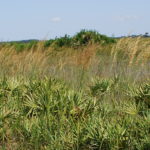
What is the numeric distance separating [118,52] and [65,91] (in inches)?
69.6

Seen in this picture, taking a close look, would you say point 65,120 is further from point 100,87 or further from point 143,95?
point 100,87

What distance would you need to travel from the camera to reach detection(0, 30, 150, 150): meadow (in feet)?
19.4

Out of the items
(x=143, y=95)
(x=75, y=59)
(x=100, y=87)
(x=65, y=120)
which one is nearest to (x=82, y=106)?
(x=65, y=120)

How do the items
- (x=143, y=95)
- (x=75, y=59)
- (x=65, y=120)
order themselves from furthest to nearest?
1. (x=75, y=59)
2. (x=143, y=95)
3. (x=65, y=120)

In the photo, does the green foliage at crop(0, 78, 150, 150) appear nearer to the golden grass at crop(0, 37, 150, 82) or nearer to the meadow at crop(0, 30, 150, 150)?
the meadow at crop(0, 30, 150, 150)

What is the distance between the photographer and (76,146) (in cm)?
598

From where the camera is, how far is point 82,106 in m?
7.36

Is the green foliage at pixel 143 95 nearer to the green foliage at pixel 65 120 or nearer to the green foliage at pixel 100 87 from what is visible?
the green foliage at pixel 65 120

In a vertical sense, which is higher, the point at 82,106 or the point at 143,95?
the point at 143,95

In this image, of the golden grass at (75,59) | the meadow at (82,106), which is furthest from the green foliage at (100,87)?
the golden grass at (75,59)

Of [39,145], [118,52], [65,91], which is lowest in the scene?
[39,145]

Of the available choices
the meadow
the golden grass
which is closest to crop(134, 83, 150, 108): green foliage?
the meadow

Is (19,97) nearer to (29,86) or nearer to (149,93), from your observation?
(29,86)

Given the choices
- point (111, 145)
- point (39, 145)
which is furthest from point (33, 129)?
point (111, 145)
